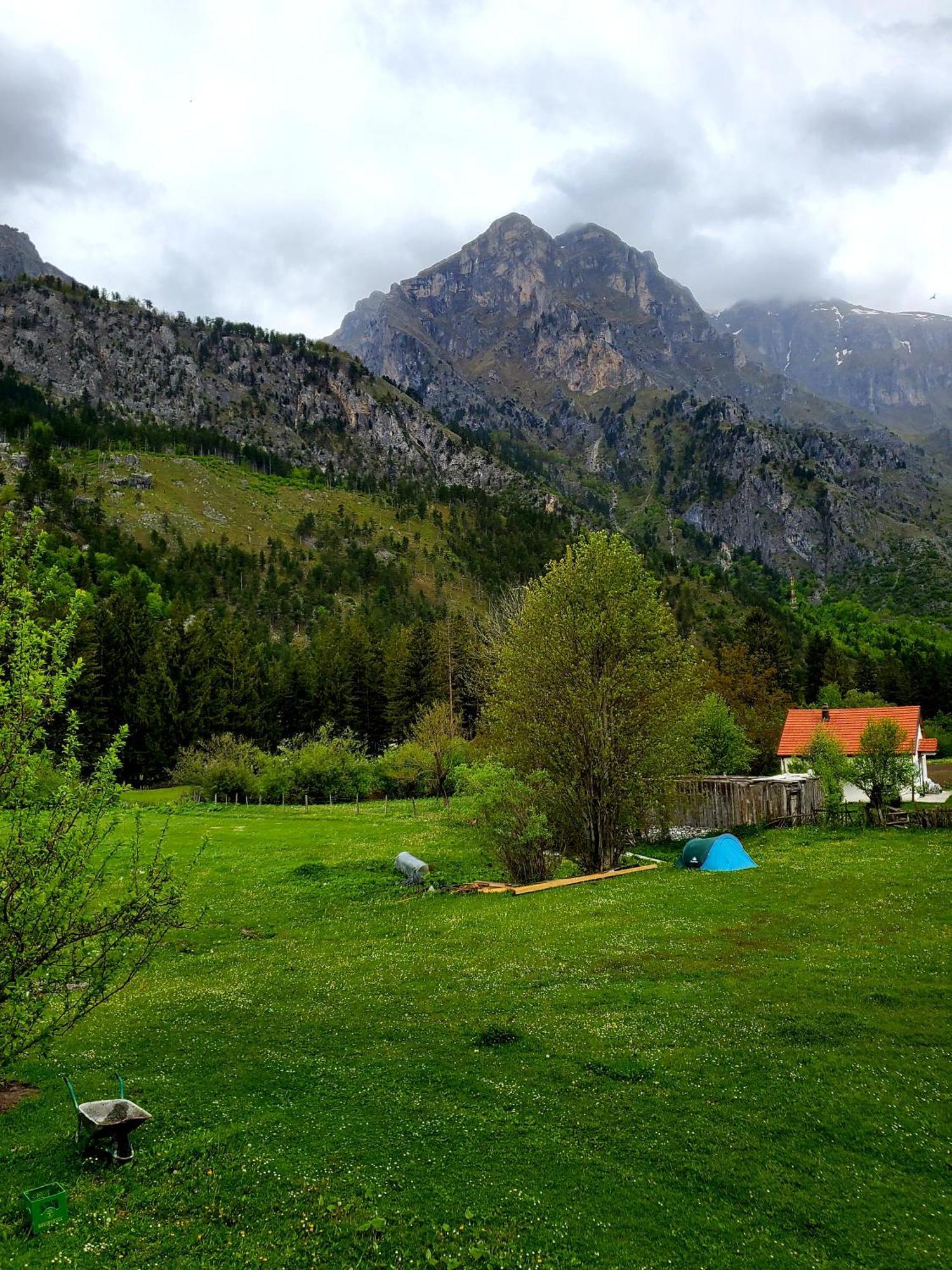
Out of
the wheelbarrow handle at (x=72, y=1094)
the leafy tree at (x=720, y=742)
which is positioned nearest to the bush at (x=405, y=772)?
the leafy tree at (x=720, y=742)

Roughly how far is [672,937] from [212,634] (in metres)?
89.1

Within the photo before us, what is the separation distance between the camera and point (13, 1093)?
11.5 m

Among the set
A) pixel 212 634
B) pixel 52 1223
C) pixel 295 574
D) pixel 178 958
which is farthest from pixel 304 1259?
pixel 295 574

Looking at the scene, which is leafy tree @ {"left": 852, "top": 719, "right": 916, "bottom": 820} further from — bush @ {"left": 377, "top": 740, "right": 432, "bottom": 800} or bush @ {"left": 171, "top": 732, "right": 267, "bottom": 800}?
bush @ {"left": 171, "top": 732, "right": 267, "bottom": 800}

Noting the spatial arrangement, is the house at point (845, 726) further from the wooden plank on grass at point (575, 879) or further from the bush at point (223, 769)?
the bush at point (223, 769)

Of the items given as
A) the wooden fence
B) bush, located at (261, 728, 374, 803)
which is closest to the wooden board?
the wooden fence

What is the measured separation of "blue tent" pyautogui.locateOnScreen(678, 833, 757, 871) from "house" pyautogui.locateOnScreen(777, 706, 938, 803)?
1169 inches

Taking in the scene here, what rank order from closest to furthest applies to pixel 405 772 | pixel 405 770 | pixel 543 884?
1. pixel 543 884
2. pixel 405 770
3. pixel 405 772

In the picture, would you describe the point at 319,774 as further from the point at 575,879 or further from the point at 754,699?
the point at 754,699

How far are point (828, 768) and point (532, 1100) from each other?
32.6 metres

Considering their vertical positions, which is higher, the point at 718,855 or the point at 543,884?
the point at 718,855

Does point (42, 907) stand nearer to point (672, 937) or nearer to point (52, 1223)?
point (52, 1223)

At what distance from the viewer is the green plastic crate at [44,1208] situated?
308 inches

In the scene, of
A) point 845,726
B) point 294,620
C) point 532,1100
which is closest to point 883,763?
point 845,726
